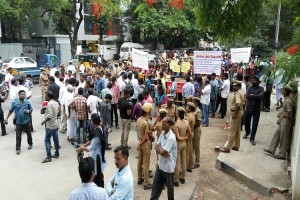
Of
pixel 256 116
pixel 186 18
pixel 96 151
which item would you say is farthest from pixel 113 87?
pixel 186 18

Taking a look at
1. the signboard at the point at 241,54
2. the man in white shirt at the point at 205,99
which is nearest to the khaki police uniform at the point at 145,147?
the man in white shirt at the point at 205,99

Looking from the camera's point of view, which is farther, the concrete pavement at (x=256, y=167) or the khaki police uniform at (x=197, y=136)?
the khaki police uniform at (x=197, y=136)

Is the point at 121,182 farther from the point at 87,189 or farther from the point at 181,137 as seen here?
the point at 181,137

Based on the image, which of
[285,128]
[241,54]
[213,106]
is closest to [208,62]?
[213,106]

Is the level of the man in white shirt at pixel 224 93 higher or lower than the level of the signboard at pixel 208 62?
lower

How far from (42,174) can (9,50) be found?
24917 mm

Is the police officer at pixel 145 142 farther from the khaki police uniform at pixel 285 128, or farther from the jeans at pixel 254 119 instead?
the jeans at pixel 254 119

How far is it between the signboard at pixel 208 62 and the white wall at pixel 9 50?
72.3 feet

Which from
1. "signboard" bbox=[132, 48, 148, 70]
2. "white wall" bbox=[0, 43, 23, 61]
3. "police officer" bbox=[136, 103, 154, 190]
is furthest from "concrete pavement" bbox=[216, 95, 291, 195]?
"white wall" bbox=[0, 43, 23, 61]

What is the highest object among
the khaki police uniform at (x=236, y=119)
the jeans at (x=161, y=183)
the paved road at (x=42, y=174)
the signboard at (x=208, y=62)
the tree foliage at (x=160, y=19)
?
the tree foliage at (x=160, y=19)

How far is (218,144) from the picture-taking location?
944 cm

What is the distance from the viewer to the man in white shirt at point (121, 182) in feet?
12.4

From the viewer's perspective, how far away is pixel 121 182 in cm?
379

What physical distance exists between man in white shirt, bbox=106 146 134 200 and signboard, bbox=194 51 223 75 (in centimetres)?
825
